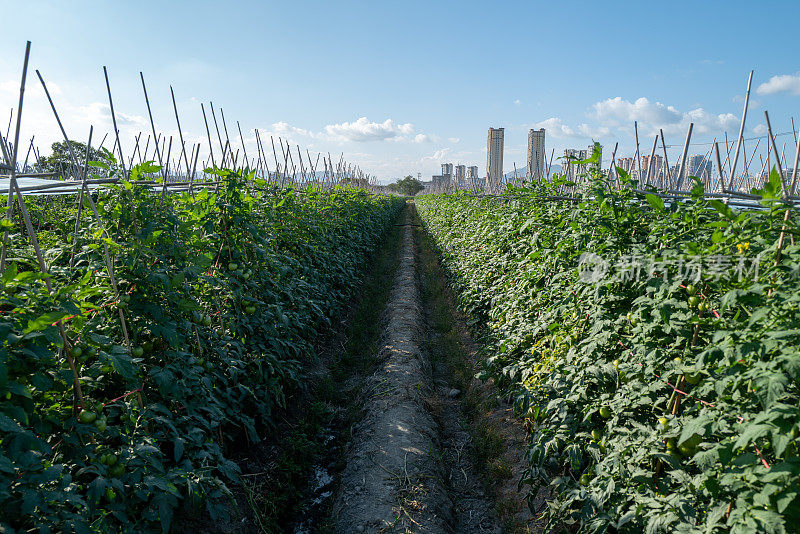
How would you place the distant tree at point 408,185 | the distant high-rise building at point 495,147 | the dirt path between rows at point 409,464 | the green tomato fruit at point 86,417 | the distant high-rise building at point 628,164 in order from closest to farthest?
the green tomato fruit at point 86,417 → the dirt path between rows at point 409,464 → the distant high-rise building at point 628,164 → the distant high-rise building at point 495,147 → the distant tree at point 408,185

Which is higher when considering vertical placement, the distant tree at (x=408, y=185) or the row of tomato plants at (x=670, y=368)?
the distant tree at (x=408, y=185)

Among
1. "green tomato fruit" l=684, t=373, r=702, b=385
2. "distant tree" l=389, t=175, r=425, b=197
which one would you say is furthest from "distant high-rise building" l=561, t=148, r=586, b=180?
"distant tree" l=389, t=175, r=425, b=197

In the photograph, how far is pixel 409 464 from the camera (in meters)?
3.41

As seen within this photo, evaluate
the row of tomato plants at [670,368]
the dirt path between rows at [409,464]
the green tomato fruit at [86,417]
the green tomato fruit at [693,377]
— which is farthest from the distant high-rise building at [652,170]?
the green tomato fruit at [86,417]

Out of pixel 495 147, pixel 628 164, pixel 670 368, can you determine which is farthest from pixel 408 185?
pixel 670 368

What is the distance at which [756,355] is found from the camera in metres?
1.74

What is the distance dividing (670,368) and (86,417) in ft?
9.33

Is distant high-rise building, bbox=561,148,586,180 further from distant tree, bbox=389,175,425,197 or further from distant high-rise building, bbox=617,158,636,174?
distant tree, bbox=389,175,425,197

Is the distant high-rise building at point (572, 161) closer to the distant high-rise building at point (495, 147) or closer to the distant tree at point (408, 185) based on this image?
the distant high-rise building at point (495, 147)

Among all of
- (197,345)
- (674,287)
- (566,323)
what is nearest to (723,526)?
(674,287)

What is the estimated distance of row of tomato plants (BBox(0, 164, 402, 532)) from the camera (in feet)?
5.37

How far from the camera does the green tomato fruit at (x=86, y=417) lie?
1889 mm

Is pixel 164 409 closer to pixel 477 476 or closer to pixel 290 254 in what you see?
pixel 477 476

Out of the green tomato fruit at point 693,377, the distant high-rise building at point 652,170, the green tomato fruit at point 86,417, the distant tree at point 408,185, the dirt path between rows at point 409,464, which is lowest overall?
the dirt path between rows at point 409,464
